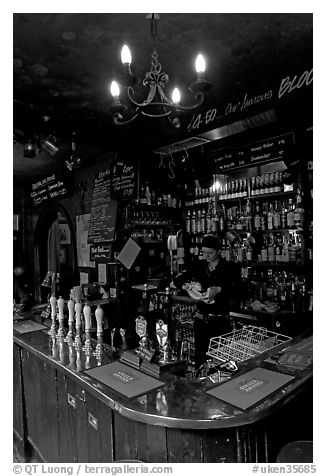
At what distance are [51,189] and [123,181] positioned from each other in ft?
3.99

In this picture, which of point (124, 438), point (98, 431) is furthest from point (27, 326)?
point (124, 438)

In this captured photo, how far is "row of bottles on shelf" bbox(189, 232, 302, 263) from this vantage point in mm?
4070

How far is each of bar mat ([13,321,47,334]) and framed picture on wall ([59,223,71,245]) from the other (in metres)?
3.07

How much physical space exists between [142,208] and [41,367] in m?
3.18

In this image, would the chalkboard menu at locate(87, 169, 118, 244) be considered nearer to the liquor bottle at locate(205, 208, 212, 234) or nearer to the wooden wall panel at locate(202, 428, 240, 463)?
the liquor bottle at locate(205, 208, 212, 234)

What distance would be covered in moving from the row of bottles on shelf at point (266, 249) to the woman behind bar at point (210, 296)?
89 cm

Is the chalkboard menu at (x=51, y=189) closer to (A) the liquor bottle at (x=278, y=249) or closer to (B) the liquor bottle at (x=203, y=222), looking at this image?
(B) the liquor bottle at (x=203, y=222)

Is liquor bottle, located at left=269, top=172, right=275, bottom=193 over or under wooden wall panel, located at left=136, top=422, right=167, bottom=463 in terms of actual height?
over

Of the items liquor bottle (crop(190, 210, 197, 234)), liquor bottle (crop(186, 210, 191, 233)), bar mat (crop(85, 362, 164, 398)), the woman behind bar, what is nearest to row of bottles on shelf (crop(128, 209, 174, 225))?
liquor bottle (crop(186, 210, 191, 233))

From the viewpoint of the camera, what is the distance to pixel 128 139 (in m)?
4.25

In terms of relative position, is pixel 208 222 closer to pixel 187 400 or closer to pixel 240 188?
pixel 240 188

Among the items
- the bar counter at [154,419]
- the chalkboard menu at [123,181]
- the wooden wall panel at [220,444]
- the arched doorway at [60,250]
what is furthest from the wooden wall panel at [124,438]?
the arched doorway at [60,250]
